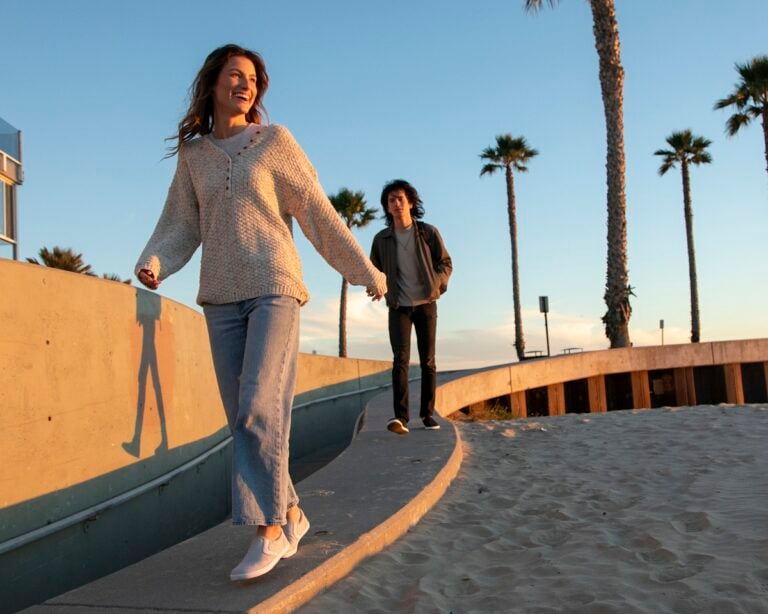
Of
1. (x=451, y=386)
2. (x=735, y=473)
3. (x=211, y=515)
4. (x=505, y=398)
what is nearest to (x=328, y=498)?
(x=211, y=515)

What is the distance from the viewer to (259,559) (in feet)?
9.27

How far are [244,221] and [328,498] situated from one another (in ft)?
6.58

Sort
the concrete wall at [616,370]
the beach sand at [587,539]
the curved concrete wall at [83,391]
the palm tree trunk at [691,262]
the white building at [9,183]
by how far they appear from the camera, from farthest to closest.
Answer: the palm tree trunk at [691,262] < the concrete wall at [616,370] < the white building at [9,183] < the curved concrete wall at [83,391] < the beach sand at [587,539]

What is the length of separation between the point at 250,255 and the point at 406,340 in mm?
3649

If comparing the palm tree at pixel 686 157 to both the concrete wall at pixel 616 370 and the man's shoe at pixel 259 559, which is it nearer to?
the concrete wall at pixel 616 370

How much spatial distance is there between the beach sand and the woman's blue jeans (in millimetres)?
457

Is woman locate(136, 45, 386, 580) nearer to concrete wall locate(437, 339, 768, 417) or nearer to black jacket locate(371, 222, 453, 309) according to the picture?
black jacket locate(371, 222, 453, 309)

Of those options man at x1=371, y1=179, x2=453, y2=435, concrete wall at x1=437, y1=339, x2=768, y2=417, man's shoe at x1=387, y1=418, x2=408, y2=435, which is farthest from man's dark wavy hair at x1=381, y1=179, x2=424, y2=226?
concrete wall at x1=437, y1=339, x2=768, y2=417

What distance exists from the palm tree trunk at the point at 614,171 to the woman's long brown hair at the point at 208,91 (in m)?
13.7

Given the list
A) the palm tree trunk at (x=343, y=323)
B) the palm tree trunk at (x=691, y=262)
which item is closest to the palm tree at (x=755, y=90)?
the palm tree trunk at (x=691, y=262)

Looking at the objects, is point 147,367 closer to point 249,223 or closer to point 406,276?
point 249,223

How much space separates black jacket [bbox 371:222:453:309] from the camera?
6434 millimetres

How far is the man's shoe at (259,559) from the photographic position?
278 centimetres

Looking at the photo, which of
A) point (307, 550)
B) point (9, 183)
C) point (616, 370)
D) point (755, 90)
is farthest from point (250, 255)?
point (755, 90)
